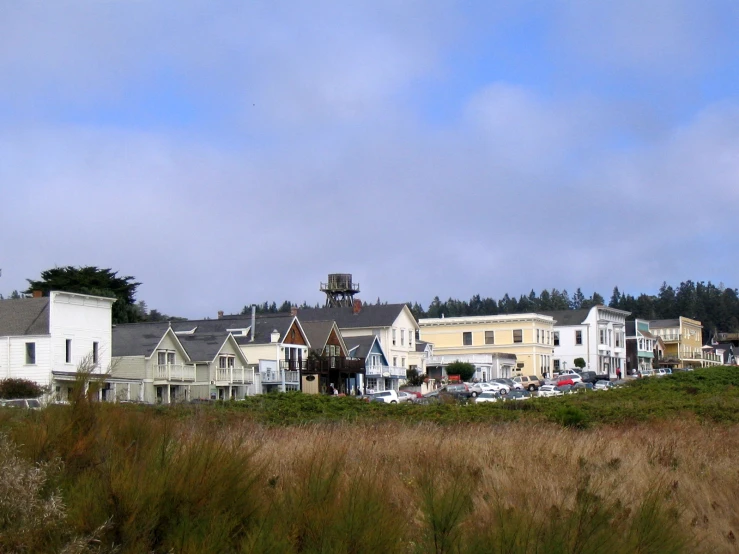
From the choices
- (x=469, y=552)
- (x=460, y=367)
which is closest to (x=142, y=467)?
(x=469, y=552)

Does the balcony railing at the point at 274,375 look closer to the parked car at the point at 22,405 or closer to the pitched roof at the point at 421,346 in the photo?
the pitched roof at the point at 421,346

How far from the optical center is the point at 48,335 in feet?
163

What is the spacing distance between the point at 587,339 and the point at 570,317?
3202 millimetres

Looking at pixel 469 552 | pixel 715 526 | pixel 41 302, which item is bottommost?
pixel 715 526

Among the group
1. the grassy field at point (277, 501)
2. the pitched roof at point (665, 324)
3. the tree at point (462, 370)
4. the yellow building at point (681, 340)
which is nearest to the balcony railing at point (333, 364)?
the tree at point (462, 370)

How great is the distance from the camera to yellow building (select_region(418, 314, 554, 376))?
94.2 metres

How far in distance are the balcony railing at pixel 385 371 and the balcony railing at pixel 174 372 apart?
60.6 ft

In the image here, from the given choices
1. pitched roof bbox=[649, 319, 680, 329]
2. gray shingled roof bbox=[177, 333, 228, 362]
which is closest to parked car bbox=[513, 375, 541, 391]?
gray shingled roof bbox=[177, 333, 228, 362]

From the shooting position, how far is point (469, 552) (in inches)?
252

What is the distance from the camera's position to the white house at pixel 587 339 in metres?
102

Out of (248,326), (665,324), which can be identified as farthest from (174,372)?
(665,324)

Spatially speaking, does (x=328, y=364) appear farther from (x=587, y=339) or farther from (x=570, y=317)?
(x=570, y=317)

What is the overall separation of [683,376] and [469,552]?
140ft

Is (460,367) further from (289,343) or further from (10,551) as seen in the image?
(10,551)
